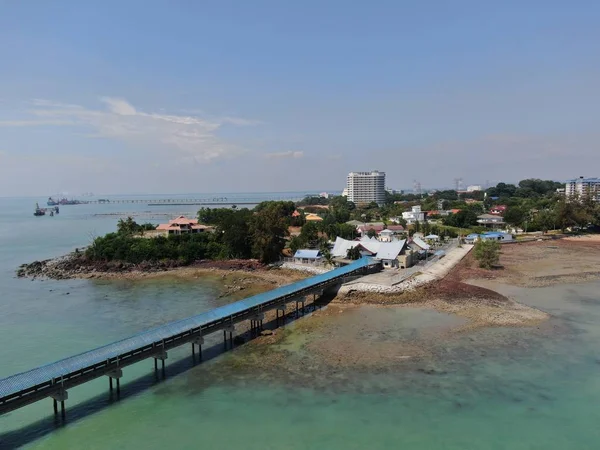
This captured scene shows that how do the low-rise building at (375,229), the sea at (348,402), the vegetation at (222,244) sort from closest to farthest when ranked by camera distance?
1. the sea at (348,402)
2. the vegetation at (222,244)
3. the low-rise building at (375,229)

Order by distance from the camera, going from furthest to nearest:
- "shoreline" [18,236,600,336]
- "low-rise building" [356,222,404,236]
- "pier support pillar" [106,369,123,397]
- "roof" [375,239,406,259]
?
"low-rise building" [356,222,404,236]
"roof" [375,239,406,259]
"shoreline" [18,236,600,336]
"pier support pillar" [106,369,123,397]

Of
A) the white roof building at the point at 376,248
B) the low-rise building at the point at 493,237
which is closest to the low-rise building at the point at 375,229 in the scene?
the low-rise building at the point at 493,237

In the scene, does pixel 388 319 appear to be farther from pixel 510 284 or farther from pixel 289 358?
pixel 510 284

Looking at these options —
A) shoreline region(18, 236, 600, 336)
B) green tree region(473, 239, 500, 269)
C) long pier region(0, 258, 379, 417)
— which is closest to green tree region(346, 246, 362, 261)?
shoreline region(18, 236, 600, 336)

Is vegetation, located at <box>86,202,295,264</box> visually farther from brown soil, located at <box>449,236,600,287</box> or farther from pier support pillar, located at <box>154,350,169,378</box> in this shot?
pier support pillar, located at <box>154,350,169,378</box>

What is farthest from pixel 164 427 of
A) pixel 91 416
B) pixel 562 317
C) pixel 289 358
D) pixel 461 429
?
pixel 562 317

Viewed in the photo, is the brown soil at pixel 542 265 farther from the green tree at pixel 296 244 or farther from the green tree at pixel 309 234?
the green tree at pixel 309 234
